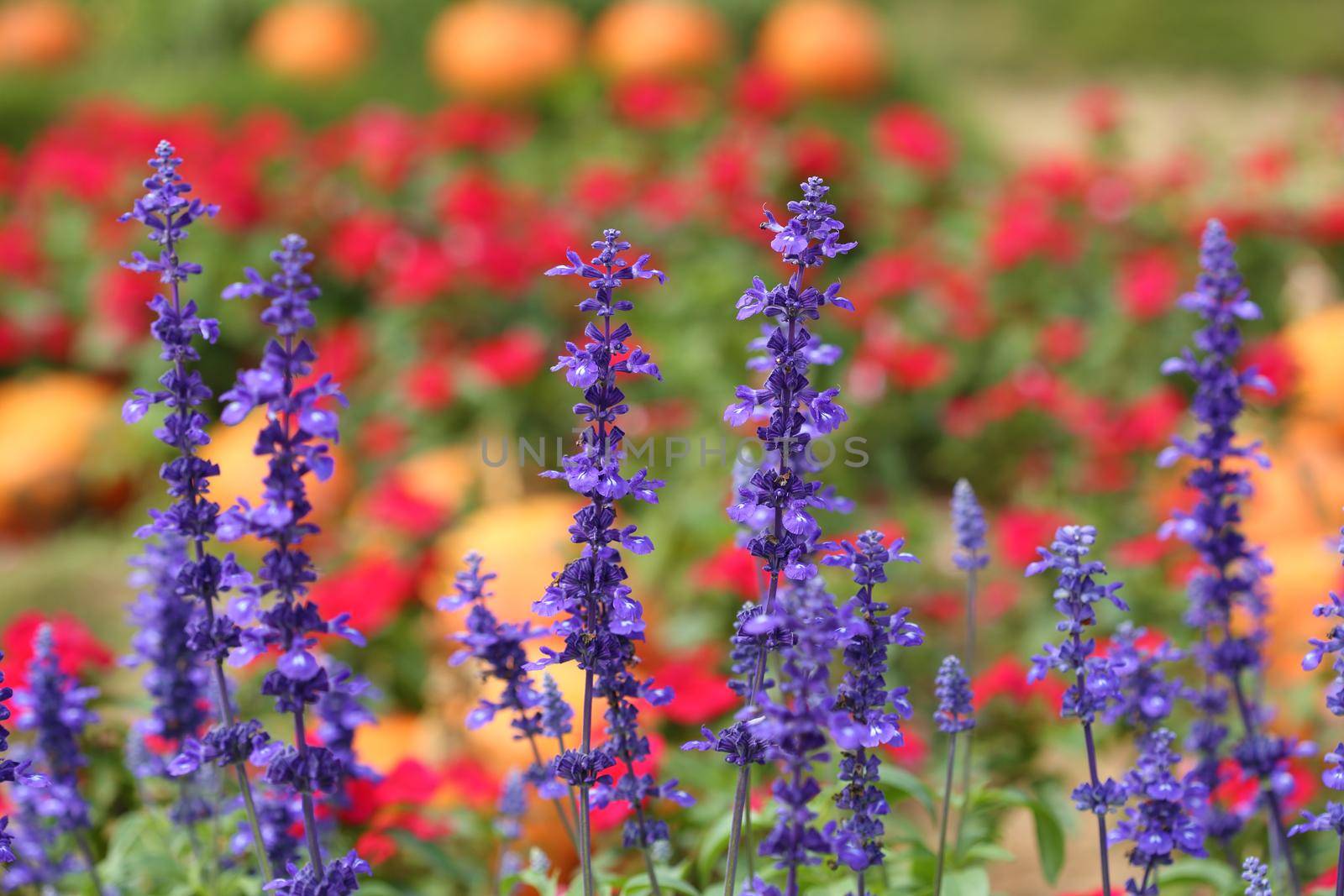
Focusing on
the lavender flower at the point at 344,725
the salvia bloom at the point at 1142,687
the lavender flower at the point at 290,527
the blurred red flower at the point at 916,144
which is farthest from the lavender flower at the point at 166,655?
the blurred red flower at the point at 916,144

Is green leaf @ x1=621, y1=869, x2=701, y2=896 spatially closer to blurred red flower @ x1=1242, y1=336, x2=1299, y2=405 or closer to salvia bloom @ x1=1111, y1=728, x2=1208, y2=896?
salvia bloom @ x1=1111, y1=728, x2=1208, y2=896

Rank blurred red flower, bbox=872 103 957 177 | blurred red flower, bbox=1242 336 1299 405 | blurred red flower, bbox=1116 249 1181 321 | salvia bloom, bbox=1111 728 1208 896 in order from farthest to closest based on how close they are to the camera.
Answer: blurred red flower, bbox=872 103 957 177, blurred red flower, bbox=1116 249 1181 321, blurred red flower, bbox=1242 336 1299 405, salvia bloom, bbox=1111 728 1208 896

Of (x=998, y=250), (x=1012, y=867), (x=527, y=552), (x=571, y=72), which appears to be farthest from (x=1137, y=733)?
(x=571, y=72)

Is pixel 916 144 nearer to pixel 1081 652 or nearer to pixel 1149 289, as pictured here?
pixel 1149 289

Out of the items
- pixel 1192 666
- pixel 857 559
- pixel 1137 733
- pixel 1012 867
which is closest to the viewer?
pixel 857 559

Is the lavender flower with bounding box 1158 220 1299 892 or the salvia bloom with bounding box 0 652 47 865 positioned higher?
the lavender flower with bounding box 1158 220 1299 892

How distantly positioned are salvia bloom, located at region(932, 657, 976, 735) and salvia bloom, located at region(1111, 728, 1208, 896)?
0.27 metres

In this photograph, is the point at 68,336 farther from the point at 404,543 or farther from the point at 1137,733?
the point at 1137,733

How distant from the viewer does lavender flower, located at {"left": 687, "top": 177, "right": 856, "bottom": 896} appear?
1870mm

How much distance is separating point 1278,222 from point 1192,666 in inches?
123

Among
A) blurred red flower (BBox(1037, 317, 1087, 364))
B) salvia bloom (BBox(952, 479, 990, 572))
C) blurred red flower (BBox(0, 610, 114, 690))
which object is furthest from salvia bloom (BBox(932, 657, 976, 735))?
blurred red flower (BBox(1037, 317, 1087, 364))

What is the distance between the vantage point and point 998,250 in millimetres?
6242

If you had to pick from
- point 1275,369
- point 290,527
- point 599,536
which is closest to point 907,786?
point 599,536

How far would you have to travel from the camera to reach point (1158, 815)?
2.20 metres
